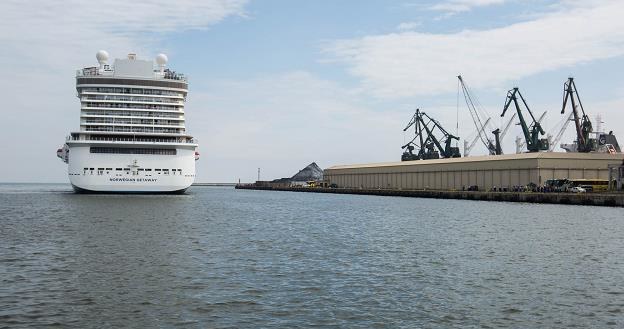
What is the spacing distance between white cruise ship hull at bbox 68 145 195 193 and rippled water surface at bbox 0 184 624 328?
145ft

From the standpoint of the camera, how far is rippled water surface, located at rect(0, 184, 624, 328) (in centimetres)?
2055

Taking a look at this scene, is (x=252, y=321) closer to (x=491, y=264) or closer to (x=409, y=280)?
(x=409, y=280)

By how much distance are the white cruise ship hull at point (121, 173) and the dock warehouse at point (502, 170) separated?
6636cm

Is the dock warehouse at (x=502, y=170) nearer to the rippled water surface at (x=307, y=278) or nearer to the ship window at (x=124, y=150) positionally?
the ship window at (x=124, y=150)

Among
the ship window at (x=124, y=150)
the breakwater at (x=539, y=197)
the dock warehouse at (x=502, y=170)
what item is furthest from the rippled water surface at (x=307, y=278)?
the dock warehouse at (x=502, y=170)

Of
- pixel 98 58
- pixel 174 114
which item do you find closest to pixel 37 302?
pixel 174 114

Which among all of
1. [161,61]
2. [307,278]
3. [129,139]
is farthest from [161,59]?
[307,278]

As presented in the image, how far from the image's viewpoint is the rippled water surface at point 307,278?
2055 centimetres

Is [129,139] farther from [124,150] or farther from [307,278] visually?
[307,278]

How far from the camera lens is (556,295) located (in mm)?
24328

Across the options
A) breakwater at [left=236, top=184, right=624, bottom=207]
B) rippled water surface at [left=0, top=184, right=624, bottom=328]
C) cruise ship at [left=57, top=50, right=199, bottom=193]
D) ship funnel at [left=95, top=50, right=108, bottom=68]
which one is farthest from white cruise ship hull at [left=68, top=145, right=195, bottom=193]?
breakwater at [left=236, top=184, right=624, bottom=207]

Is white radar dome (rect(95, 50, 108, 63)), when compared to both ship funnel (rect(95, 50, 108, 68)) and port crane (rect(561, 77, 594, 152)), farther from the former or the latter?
port crane (rect(561, 77, 594, 152))

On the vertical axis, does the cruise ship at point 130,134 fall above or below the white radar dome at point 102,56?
below

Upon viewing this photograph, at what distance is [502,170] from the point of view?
131 metres
